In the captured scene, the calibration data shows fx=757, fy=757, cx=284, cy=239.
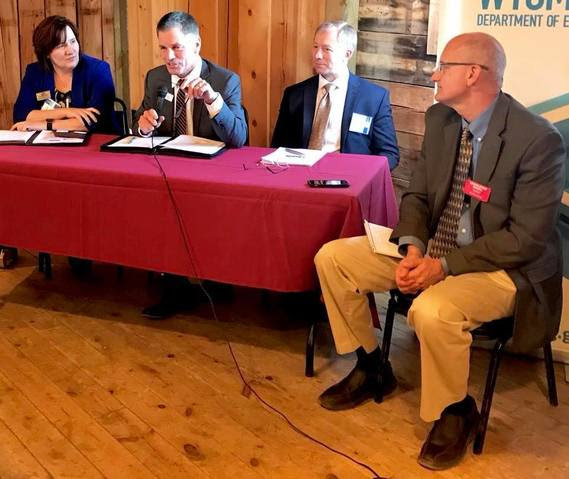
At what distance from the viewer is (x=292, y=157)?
2.80 m

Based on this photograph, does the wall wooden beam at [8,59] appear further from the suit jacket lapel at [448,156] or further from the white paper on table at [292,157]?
the suit jacket lapel at [448,156]

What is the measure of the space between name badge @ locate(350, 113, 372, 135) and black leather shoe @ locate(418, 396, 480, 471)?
1355 mm

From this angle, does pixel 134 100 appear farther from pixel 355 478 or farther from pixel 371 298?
pixel 355 478

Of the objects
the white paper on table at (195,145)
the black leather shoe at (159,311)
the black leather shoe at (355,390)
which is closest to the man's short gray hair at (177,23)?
the white paper on table at (195,145)

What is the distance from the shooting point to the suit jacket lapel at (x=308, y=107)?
3.30 m

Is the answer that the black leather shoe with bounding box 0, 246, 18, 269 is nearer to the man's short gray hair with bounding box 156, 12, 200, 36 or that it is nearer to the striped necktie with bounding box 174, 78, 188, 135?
the striped necktie with bounding box 174, 78, 188, 135

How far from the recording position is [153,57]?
427 cm

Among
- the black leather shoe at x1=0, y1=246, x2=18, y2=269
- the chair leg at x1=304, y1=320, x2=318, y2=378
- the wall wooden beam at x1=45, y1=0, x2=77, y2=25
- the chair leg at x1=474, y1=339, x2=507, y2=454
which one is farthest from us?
the wall wooden beam at x1=45, y1=0, x2=77, y2=25

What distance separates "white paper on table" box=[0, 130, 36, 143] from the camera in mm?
2994

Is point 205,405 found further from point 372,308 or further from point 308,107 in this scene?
point 308,107

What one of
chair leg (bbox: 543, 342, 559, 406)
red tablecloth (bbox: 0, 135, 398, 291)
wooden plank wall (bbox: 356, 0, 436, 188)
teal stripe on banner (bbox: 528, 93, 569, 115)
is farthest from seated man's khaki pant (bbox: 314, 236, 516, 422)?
wooden plank wall (bbox: 356, 0, 436, 188)

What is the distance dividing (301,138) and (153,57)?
53.8 inches

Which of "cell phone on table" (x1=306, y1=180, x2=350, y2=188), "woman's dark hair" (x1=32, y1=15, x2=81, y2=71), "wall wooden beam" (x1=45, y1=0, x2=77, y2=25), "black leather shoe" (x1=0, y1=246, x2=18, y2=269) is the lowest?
"black leather shoe" (x1=0, y1=246, x2=18, y2=269)

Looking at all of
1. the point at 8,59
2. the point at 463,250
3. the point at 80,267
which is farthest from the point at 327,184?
the point at 8,59
